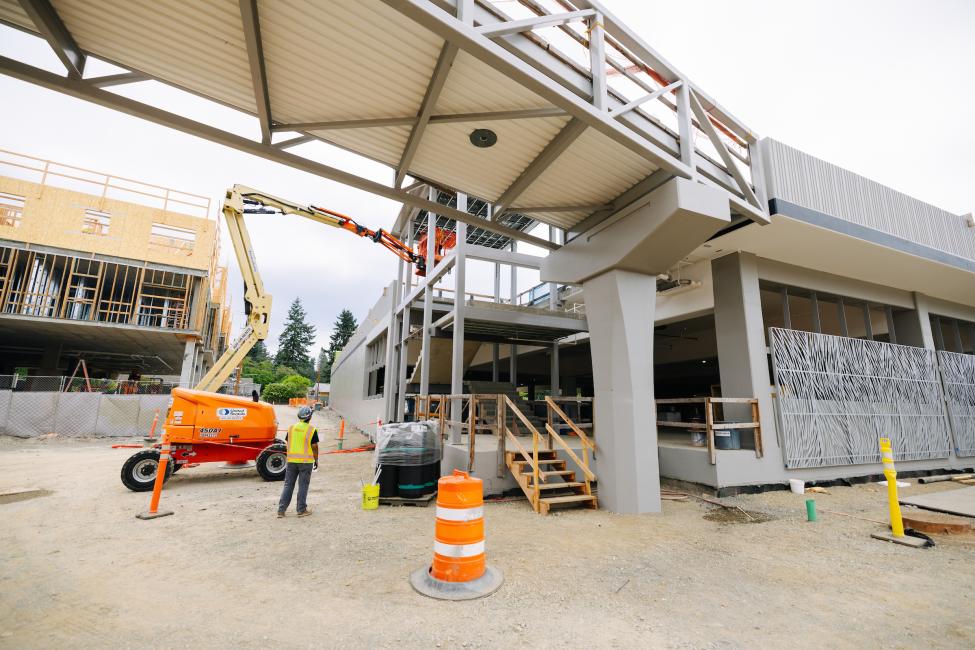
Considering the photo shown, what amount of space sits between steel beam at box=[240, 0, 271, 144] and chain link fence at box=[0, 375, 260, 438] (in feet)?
36.1

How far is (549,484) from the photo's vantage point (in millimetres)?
7344

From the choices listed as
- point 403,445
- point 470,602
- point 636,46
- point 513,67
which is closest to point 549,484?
point 403,445

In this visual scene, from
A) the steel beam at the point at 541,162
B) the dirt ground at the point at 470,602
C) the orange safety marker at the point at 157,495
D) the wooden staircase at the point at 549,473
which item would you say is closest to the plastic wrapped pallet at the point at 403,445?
the dirt ground at the point at 470,602

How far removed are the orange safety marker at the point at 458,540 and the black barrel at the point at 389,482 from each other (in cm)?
344

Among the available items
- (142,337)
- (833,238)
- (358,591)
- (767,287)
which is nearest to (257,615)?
(358,591)

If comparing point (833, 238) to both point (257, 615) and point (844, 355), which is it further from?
point (257, 615)

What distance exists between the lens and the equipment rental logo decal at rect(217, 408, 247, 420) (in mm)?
8852

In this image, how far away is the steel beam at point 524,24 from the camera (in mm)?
4195

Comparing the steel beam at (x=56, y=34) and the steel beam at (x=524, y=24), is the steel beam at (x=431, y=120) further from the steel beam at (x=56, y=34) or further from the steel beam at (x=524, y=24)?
the steel beam at (x=56, y=34)

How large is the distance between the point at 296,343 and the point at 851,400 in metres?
90.5

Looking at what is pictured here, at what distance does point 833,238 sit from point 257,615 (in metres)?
11.6

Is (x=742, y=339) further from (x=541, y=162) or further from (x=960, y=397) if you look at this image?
(x=960, y=397)

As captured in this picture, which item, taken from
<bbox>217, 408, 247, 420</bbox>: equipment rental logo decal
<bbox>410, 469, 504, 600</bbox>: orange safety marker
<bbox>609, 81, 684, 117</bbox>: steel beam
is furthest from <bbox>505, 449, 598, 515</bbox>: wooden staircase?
<bbox>217, 408, 247, 420</bbox>: equipment rental logo decal

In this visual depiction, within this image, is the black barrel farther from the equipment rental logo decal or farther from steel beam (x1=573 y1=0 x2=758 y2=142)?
steel beam (x1=573 y1=0 x2=758 y2=142)
